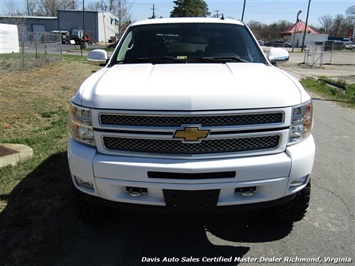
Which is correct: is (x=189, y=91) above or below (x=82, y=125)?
above

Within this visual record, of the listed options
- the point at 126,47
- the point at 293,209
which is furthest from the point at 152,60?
the point at 293,209

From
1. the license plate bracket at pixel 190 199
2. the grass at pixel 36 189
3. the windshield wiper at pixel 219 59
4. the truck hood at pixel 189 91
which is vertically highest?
the windshield wiper at pixel 219 59

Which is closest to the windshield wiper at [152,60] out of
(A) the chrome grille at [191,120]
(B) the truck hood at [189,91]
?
(B) the truck hood at [189,91]

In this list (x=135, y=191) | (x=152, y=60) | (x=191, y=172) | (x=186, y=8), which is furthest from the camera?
(x=186, y=8)

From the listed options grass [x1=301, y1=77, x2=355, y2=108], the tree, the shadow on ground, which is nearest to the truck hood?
the shadow on ground

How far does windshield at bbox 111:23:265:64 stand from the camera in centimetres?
379

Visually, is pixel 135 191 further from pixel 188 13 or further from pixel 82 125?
pixel 188 13

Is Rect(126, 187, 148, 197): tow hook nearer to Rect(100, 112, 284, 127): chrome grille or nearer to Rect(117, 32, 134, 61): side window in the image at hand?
Rect(100, 112, 284, 127): chrome grille

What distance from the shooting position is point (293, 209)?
9.63ft

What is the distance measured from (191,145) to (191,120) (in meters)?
0.18

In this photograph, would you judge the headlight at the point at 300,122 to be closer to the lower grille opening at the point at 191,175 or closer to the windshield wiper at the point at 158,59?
the lower grille opening at the point at 191,175

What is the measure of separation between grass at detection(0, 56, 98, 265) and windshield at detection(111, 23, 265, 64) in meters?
1.67

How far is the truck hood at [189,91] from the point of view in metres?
2.34

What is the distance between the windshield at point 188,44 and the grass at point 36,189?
5.47 feet
